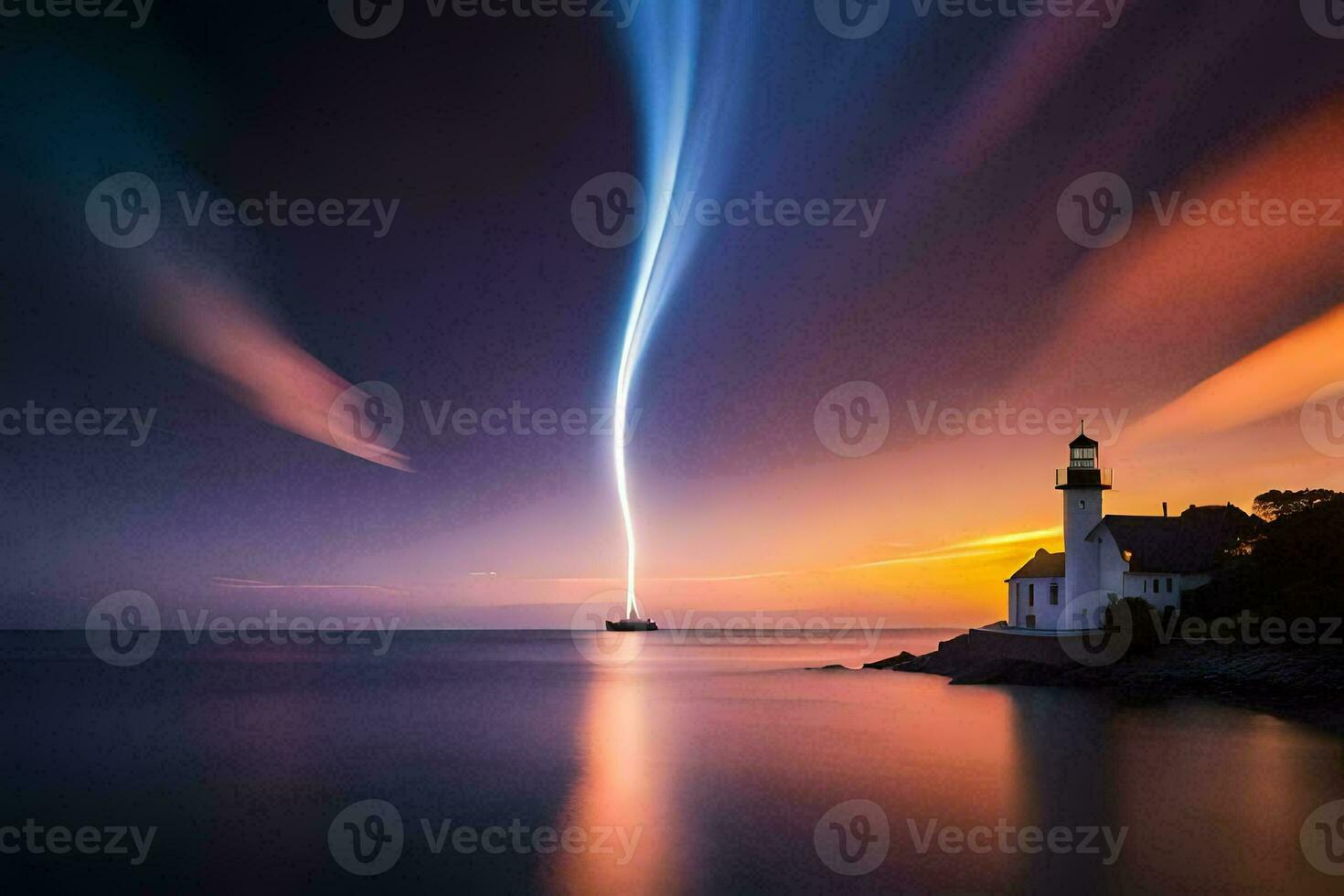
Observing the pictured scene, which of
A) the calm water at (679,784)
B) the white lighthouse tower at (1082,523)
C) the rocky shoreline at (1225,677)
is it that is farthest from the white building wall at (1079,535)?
the calm water at (679,784)

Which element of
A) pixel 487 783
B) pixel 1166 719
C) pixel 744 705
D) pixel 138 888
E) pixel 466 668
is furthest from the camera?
pixel 466 668

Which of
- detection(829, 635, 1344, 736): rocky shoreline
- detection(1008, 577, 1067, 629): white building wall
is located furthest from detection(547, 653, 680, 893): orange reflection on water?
detection(1008, 577, 1067, 629): white building wall

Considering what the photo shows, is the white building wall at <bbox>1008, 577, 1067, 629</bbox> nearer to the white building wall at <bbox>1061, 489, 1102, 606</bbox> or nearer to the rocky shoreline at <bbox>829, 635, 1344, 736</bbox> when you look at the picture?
the white building wall at <bbox>1061, 489, 1102, 606</bbox>

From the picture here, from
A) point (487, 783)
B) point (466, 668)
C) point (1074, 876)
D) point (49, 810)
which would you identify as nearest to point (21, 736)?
point (49, 810)

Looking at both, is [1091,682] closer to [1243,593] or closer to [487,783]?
[1243,593]

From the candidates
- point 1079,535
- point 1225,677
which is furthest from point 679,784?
point 1079,535

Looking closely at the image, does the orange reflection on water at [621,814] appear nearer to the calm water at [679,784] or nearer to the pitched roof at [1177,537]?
the calm water at [679,784]

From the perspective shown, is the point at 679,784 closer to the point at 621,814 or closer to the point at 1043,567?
the point at 621,814
